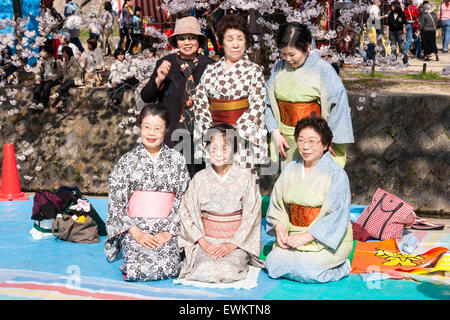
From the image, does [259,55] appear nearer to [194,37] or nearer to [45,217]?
[194,37]

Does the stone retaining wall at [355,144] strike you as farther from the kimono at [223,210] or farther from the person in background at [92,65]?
the kimono at [223,210]

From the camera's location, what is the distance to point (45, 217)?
6.07 m

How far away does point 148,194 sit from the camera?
5.14 metres

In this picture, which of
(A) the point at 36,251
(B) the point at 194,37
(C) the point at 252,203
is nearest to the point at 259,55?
(B) the point at 194,37

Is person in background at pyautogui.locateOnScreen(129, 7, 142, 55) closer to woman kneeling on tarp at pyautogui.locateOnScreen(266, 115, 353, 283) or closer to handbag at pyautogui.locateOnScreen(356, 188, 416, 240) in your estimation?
handbag at pyautogui.locateOnScreen(356, 188, 416, 240)

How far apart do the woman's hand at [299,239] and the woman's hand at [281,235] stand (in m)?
0.05

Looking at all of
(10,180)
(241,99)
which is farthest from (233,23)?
(10,180)

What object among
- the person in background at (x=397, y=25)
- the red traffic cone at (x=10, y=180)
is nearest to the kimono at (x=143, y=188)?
the red traffic cone at (x=10, y=180)

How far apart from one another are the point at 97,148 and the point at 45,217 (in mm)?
2694

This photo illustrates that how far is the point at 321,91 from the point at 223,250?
1.77 meters

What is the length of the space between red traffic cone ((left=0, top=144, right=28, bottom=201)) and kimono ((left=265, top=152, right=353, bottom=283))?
418cm

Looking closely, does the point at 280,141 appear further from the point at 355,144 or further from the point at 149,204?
the point at 355,144

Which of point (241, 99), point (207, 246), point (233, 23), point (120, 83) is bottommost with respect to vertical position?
point (207, 246)

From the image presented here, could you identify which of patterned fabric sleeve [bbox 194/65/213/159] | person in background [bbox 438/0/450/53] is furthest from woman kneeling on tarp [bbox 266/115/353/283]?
person in background [bbox 438/0/450/53]
